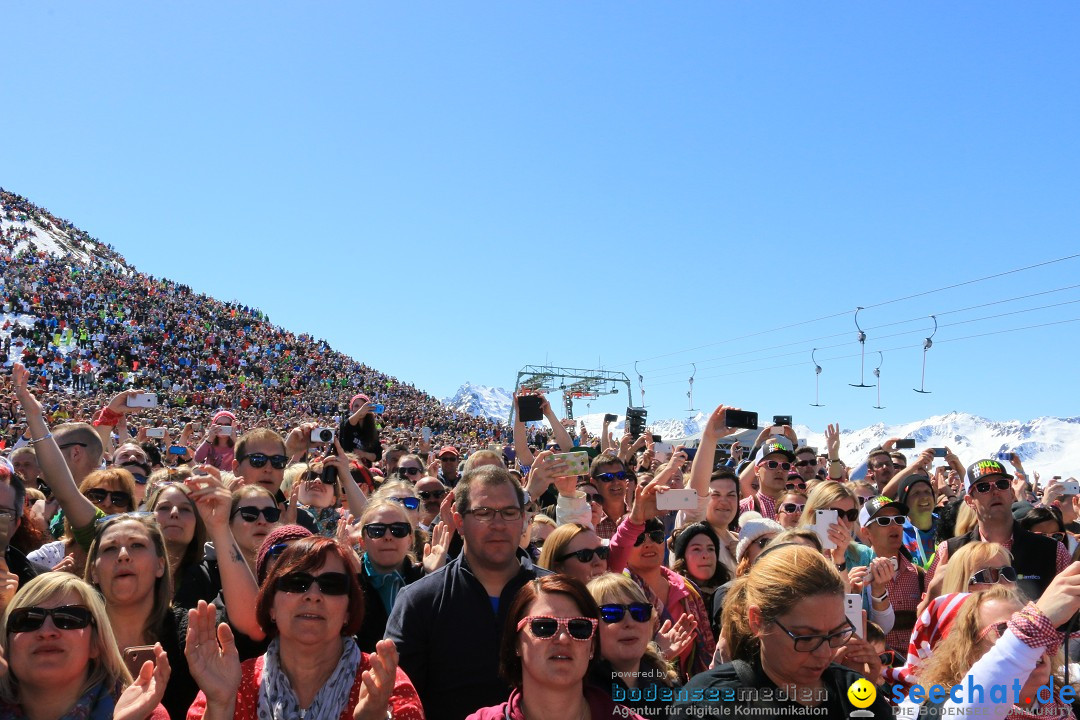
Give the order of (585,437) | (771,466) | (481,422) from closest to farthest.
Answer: (771,466) → (585,437) → (481,422)

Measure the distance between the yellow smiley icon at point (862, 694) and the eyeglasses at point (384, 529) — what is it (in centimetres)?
240

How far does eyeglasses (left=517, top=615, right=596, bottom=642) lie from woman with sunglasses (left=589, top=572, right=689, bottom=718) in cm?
43

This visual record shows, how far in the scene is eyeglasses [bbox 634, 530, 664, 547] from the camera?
15.1 feet

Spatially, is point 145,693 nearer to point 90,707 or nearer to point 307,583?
point 90,707

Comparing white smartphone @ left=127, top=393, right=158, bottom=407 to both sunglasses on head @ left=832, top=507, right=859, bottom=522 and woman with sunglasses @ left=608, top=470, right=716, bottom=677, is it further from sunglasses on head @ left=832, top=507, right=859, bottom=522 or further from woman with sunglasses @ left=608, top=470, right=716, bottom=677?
sunglasses on head @ left=832, top=507, right=859, bottom=522

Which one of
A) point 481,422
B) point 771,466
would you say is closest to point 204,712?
point 771,466

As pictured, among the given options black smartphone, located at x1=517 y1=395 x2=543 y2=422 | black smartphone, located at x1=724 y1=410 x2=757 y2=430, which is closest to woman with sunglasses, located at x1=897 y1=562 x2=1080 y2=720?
black smartphone, located at x1=724 y1=410 x2=757 y2=430

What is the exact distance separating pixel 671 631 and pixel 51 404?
1155 inches

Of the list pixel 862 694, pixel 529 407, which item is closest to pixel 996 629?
pixel 862 694

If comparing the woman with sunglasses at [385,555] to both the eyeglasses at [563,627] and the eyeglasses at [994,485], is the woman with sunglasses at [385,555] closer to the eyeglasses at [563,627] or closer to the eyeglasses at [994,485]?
the eyeglasses at [563,627]

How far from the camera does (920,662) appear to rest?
3.38 metres

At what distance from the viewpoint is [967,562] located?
4160 mm

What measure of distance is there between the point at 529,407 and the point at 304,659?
5283 mm

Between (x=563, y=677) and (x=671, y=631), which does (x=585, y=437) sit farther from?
(x=563, y=677)
